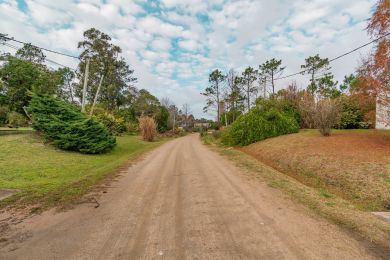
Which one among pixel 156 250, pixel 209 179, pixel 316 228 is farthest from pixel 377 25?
pixel 156 250

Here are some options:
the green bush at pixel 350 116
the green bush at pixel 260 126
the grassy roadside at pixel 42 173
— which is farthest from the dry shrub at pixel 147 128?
the green bush at pixel 350 116

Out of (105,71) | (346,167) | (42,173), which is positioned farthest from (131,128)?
(346,167)

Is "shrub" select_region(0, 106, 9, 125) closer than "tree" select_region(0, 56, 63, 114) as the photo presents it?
No

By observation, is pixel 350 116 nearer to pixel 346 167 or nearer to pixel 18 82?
pixel 346 167

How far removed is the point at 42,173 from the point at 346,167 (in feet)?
33.5

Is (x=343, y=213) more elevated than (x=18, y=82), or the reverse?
(x=18, y=82)

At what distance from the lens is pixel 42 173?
8906 millimetres

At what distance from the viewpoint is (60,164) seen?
10.8 meters

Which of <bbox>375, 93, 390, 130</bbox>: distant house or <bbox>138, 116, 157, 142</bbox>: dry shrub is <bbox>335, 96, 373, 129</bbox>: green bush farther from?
<bbox>138, 116, 157, 142</bbox>: dry shrub

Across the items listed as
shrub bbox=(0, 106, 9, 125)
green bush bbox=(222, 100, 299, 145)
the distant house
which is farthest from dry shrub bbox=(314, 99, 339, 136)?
shrub bbox=(0, 106, 9, 125)

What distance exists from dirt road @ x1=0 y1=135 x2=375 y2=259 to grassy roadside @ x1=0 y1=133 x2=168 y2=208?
111 centimetres

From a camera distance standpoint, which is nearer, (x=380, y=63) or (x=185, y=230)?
(x=185, y=230)

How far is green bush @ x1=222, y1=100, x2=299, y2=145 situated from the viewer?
1916cm

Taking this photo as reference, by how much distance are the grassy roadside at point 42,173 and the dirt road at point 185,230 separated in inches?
43.8
